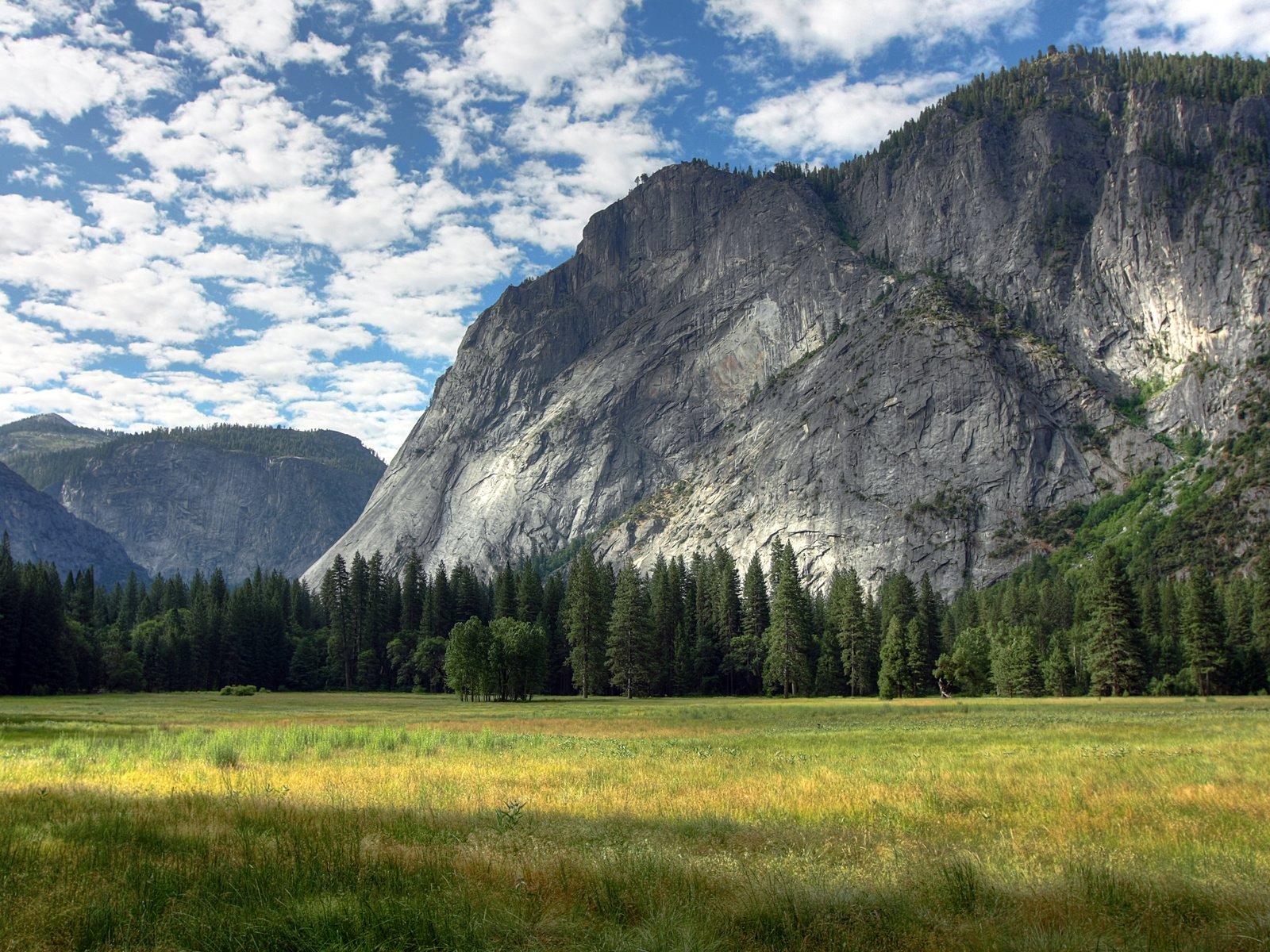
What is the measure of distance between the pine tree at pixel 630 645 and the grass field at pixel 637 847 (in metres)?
67.8

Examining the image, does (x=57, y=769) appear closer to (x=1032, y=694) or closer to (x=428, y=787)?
(x=428, y=787)

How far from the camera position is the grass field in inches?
302

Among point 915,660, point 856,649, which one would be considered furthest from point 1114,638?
point 856,649

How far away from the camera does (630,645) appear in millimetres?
94438

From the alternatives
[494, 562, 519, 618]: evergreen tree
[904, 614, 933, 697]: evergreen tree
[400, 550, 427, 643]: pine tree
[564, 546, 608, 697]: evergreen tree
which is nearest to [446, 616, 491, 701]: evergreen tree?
[564, 546, 608, 697]: evergreen tree

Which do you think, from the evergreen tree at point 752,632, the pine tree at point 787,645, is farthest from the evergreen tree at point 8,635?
the pine tree at point 787,645

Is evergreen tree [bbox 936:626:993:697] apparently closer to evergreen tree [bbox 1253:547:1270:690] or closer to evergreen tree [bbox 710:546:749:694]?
evergreen tree [bbox 1253:547:1270:690]

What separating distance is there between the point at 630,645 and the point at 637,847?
8398 centimetres

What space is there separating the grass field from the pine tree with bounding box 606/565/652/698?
67823 millimetres

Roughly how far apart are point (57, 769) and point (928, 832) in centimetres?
1968

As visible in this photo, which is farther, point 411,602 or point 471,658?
point 411,602

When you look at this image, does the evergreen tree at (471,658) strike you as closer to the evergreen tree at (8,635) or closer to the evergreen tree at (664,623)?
the evergreen tree at (664,623)

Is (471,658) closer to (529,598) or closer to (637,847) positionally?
(529,598)

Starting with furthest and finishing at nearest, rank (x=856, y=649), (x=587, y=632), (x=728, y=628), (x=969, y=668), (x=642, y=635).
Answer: (x=728, y=628), (x=856, y=649), (x=587, y=632), (x=642, y=635), (x=969, y=668)
